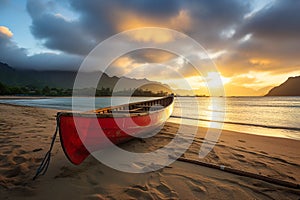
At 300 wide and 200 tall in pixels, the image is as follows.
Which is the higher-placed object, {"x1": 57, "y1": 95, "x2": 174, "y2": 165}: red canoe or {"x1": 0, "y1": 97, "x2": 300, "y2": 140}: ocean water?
{"x1": 57, "y1": 95, "x2": 174, "y2": 165}: red canoe

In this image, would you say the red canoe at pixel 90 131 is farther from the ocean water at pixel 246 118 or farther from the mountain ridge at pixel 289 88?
the mountain ridge at pixel 289 88

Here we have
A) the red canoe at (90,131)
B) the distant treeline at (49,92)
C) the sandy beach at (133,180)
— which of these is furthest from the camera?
the distant treeline at (49,92)

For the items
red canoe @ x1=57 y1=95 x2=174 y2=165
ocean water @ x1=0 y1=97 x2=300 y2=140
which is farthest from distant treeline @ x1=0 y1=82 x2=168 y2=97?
red canoe @ x1=57 y1=95 x2=174 y2=165

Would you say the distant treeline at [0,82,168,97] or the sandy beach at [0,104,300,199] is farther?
the distant treeline at [0,82,168,97]

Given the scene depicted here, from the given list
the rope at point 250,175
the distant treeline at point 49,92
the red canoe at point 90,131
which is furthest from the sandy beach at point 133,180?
the distant treeline at point 49,92

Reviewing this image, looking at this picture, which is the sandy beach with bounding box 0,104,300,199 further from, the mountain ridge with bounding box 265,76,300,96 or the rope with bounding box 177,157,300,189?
the mountain ridge with bounding box 265,76,300,96

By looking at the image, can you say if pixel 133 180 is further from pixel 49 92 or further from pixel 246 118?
pixel 49 92

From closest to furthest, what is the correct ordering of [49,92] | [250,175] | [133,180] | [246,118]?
[133,180], [250,175], [246,118], [49,92]

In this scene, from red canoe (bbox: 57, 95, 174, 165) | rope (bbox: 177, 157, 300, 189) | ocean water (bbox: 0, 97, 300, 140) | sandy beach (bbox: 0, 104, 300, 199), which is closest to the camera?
sandy beach (bbox: 0, 104, 300, 199)

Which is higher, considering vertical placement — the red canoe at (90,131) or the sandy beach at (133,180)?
the red canoe at (90,131)

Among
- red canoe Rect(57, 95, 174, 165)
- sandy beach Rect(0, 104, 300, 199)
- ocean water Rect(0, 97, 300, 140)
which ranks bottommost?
ocean water Rect(0, 97, 300, 140)

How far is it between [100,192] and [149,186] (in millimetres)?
814

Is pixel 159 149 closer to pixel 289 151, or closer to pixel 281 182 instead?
pixel 281 182

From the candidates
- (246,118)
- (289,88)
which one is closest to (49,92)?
(246,118)
